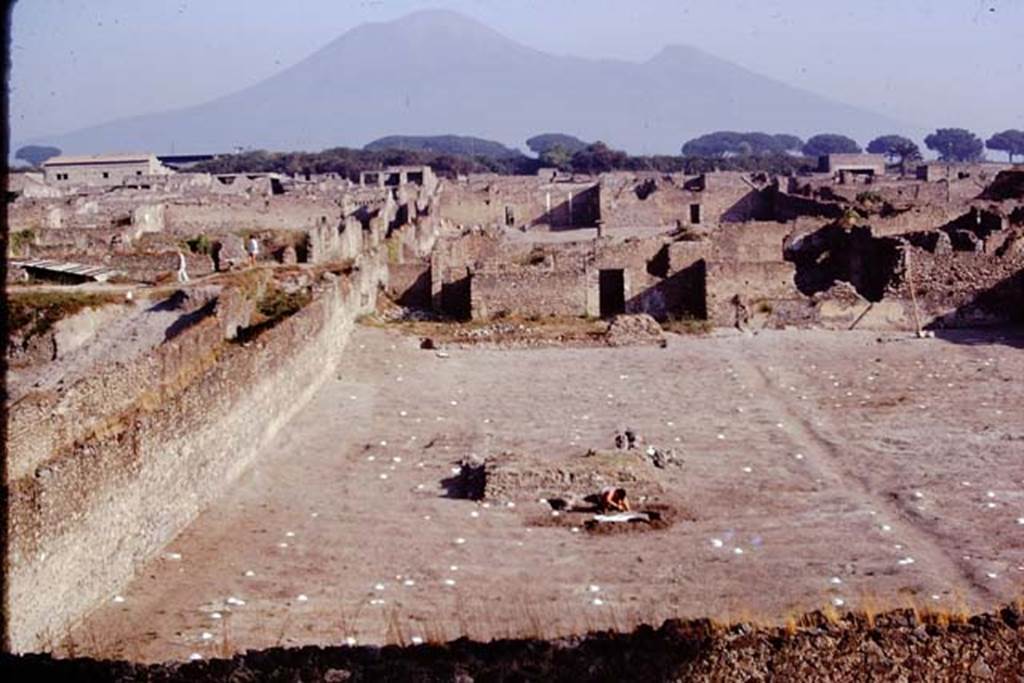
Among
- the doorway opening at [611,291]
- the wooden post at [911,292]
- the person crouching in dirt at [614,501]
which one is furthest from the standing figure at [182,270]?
the wooden post at [911,292]

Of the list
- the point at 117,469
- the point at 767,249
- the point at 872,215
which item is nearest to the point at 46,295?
the point at 117,469

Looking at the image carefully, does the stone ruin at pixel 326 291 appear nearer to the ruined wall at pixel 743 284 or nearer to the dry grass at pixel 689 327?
the ruined wall at pixel 743 284

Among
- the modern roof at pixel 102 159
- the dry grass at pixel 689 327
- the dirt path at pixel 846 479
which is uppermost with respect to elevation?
the modern roof at pixel 102 159

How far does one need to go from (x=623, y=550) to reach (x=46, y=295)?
1357 centimetres

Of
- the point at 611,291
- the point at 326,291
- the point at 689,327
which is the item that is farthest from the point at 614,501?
the point at 611,291

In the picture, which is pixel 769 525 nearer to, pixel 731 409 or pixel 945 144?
pixel 731 409

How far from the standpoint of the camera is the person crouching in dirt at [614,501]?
13469mm

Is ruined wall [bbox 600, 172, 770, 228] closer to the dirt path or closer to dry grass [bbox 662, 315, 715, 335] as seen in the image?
dry grass [bbox 662, 315, 715, 335]

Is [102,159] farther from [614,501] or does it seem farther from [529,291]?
[614,501]

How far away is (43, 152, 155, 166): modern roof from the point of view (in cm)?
8186

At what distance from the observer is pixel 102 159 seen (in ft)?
275

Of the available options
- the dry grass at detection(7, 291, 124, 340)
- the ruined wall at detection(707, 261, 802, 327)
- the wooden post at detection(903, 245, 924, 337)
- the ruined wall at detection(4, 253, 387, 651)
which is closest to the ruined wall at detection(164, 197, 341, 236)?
the ruined wall at detection(707, 261, 802, 327)

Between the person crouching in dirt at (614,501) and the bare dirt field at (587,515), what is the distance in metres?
0.18

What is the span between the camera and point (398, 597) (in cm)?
1096
